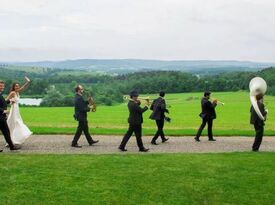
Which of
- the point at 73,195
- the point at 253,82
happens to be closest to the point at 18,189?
the point at 73,195

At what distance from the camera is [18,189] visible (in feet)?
39.0

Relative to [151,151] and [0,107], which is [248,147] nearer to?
[151,151]

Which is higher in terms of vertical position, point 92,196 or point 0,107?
point 0,107

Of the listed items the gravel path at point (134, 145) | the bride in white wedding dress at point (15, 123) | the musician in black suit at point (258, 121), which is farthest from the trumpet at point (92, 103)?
the musician in black suit at point (258, 121)

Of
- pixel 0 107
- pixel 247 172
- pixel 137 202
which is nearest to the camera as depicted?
pixel 137 202

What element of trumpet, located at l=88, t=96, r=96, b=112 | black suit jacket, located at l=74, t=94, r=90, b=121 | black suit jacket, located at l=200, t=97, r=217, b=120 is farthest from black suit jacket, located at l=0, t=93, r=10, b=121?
black suit jacket, located at l=200, t=97, r=217, b=120

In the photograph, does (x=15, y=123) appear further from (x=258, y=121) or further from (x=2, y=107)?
(x=258, y=121)

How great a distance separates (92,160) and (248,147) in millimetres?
7088

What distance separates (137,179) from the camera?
508 inches

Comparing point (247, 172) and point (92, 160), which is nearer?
point (247, 172)

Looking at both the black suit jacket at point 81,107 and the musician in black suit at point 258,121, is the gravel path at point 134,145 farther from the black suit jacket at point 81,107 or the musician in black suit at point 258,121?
the black suit jacket at point 81,107

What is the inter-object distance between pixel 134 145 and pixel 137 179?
6.39 m

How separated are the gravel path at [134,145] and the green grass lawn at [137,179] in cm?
200

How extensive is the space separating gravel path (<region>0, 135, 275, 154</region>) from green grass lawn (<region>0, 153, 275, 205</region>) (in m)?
2.00
